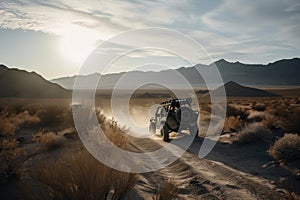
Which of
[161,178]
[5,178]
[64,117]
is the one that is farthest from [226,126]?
[5,178]

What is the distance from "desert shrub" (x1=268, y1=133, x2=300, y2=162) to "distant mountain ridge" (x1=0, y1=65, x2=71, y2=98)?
77.3 metres

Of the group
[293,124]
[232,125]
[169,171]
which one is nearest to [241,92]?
[232,125]

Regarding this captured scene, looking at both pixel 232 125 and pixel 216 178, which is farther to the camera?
→ pixel 232 125

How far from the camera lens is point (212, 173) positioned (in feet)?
30.6

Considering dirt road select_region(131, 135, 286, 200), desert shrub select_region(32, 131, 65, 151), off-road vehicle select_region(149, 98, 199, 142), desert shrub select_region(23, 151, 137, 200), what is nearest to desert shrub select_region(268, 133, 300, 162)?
dirt road select_region(131, 135, 286, 200)

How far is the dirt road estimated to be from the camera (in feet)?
24.2

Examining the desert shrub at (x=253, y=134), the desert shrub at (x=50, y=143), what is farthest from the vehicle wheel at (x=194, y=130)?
the desert shrub at (x=50, y=143)

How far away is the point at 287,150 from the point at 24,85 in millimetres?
85301

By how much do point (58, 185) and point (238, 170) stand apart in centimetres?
590

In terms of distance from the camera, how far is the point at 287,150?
975 centimetres

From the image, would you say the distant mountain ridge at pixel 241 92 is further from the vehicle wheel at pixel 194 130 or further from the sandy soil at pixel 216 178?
the sandy soil at pixel 216 178

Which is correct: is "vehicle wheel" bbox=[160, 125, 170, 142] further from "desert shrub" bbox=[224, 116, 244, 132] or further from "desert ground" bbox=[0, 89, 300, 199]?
"desert shrub" bbox=[224, 116, 244, 132]

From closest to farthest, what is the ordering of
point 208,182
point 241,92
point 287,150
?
1. point 208,182
2. point 287,150
3. point 241,92

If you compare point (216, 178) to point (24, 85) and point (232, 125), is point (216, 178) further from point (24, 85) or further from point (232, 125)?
point (24, 85)
